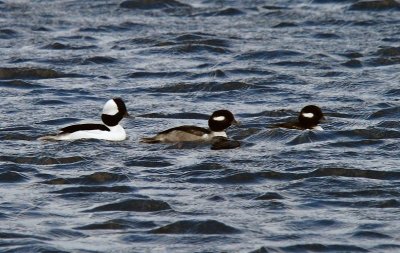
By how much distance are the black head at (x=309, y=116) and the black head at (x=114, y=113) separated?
2.08m

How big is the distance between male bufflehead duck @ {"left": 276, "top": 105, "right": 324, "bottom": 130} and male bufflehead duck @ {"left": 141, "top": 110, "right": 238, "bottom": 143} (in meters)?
0.72

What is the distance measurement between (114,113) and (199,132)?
1153 mm

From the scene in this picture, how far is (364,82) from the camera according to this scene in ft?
73.4

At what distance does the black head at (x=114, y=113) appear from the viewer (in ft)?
61.5

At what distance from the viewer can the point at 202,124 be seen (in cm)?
1981

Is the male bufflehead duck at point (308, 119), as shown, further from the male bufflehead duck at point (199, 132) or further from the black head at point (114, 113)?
the black head at point (114, 113)

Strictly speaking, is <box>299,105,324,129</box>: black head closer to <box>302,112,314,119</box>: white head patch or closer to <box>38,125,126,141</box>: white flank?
<box>302,112,314,119</box>: white head patch

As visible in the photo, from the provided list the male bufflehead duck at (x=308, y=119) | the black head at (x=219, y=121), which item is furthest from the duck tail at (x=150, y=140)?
the male bufflehead duck at (x=308, y=119)

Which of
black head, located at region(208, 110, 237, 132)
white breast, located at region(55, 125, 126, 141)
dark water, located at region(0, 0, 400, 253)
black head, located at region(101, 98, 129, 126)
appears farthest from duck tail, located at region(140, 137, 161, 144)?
black head, located at region(208, 110, 237, 132)

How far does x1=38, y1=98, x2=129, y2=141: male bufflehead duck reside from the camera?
713 inches

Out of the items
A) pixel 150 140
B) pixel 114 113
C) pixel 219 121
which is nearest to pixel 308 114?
pixel 219 121

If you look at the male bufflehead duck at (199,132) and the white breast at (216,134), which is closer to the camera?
the male bufflehead duck at (199,132)

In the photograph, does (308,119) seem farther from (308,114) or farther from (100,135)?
(100,135)

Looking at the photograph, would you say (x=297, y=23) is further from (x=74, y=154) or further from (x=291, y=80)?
(x=74, y=154)
